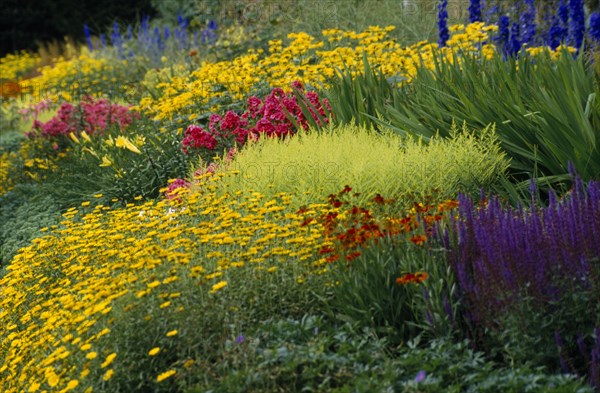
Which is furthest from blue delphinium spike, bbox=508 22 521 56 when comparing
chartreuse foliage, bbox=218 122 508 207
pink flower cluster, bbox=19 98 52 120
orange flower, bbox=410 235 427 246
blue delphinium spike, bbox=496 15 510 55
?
pink flower cluster, bbox=19 98 52 120

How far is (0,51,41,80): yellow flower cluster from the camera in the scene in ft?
67.0

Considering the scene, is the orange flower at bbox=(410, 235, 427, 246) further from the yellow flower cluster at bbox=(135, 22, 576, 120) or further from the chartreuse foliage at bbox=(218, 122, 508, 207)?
the yellow flower cluster at bbox=(135, 22, 576, 120)

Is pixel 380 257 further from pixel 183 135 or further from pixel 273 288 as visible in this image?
pixel 183 135

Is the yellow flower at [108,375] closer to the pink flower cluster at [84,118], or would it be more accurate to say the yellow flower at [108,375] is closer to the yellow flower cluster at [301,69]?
the yellow flower cluster at [301,69]

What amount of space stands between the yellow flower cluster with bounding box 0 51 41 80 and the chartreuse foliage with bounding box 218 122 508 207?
16.1m

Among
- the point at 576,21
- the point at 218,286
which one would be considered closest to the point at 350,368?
the point at 218,286

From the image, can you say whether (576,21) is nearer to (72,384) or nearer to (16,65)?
(72,384)

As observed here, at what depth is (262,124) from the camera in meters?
6.81

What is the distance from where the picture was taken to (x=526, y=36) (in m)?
9.02

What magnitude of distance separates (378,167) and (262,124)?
196 cm

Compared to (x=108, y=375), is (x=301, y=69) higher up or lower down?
higher up

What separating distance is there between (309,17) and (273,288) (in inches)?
353

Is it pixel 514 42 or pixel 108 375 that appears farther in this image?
pixel 514 42

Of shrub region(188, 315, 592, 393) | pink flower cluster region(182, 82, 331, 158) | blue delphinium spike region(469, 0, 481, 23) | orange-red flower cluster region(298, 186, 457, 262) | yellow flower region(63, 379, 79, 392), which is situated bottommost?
shrub region(188, 315, 592, 393)
